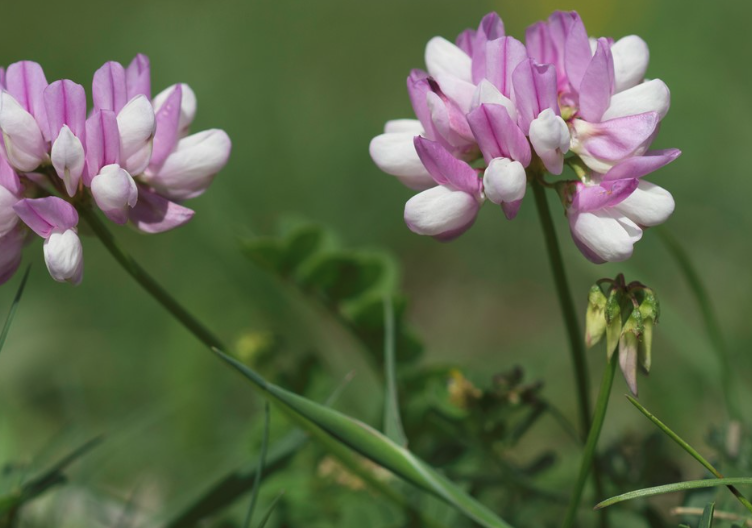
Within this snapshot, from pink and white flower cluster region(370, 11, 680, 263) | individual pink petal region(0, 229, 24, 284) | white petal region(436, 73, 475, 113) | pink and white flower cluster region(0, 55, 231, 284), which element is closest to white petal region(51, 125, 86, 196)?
pink and white flower cluster region(0, 55, 231, 284)

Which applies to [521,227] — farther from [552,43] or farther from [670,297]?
[552,43]

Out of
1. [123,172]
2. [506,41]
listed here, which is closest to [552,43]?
[506,41]

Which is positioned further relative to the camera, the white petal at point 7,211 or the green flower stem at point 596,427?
the white petal at point 7,211

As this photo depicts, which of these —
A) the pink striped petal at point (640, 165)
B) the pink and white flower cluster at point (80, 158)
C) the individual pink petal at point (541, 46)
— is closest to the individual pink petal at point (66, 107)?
the pink and white flower cluster at point (80, 158)

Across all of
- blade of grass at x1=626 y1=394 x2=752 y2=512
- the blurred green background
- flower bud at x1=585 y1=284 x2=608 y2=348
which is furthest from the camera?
the blurred green background

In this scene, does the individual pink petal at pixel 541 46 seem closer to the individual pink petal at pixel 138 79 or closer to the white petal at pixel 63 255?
the individual pink petal at pixel 138 79

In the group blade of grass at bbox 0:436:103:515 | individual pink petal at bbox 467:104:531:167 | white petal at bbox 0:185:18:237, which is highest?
individual pink petal at bbox 467:104:531:167

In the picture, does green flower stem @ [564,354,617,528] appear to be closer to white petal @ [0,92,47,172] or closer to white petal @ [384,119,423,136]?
white petal @ [384,119,423,136]

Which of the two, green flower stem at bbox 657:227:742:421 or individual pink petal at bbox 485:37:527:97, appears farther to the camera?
green flower stem at bbox 657:227:742:421
